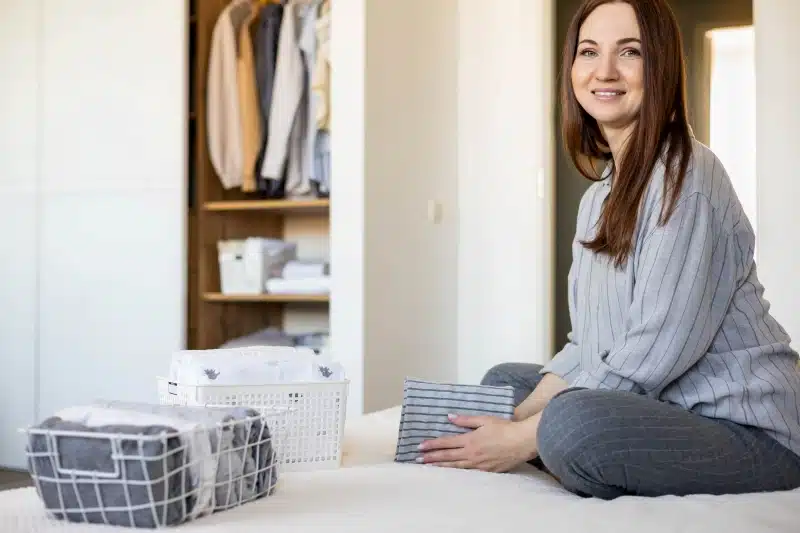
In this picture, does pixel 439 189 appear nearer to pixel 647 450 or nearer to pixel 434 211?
pixel 434 211

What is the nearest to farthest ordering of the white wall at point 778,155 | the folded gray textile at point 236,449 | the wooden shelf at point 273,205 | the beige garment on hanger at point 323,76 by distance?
the folded gray textile at point 236,449 → the white wall at point 778,155 → the beige garment on hanger at point 323,76 → the wooden shelf at point 273,205

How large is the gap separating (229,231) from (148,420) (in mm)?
3072

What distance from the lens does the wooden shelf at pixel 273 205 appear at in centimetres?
391

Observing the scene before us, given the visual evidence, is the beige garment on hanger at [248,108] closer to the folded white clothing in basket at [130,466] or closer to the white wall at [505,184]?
the white wall at [505,184]

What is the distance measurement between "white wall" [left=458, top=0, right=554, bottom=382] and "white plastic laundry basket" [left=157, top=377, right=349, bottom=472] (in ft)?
7.09

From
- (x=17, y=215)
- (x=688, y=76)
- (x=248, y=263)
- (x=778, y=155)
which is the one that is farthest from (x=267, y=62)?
(x=688, y=76)

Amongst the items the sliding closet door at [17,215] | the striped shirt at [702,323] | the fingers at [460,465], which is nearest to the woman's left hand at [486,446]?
the fingers at [460,465]

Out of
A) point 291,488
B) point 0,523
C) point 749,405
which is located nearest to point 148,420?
point 0,523

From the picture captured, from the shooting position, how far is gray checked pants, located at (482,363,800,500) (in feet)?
4.84

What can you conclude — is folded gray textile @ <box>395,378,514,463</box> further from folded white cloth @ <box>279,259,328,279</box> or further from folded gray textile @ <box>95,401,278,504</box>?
folded white cloth @ <box>279,259,328,279</box>

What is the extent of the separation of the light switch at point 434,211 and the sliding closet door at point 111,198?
0.96 metres

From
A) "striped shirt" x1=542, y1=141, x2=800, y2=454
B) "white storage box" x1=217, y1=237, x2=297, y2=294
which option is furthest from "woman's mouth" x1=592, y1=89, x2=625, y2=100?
"white storage box" x1=217, y1=237, x2=297, y2=294

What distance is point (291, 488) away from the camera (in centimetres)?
156

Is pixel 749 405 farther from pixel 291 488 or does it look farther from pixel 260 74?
pixel 260 74
